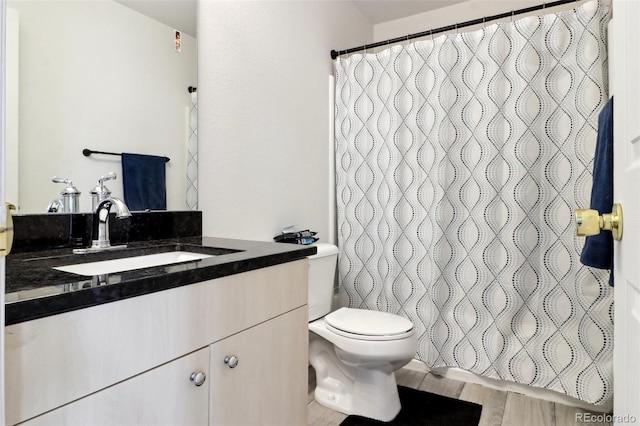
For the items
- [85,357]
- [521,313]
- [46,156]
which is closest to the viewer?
[85,357]

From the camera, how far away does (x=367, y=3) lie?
2.84m

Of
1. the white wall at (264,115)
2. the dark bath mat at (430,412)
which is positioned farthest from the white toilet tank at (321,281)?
the dark bath mat at (430,412)

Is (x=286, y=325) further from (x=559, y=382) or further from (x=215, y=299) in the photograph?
(x=559, y=382)

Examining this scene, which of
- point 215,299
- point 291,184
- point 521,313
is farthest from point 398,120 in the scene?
point 215,299

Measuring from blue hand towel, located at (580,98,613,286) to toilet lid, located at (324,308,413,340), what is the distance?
837mm

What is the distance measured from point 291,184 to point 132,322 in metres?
1.45

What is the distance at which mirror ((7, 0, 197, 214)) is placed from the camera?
117 cm

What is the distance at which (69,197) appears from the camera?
1.28 metres

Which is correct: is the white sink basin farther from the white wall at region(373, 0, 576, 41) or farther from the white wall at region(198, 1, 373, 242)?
the white wall at region(373, 0, 576, 41)

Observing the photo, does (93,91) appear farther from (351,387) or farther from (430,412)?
(430,412)

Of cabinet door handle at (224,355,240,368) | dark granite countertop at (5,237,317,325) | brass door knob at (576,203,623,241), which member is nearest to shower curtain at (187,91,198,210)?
dark granite countertop at (5,237,317,325)

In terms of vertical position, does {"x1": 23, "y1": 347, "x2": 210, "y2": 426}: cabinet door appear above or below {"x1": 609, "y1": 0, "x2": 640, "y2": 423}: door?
below

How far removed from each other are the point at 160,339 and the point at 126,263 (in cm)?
47

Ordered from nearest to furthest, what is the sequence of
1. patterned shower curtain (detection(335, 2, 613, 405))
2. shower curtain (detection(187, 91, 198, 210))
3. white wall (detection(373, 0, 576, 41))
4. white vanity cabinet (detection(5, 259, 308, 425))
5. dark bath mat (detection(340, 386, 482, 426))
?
1. white vanity cabinet (detection(5, 259, 308, 425))
2. shower curtain (detection(187, 91, 198, 210))
3. dark bath mat (detection(340, 386, 482, 426))
4. patterned shower curtain (detection(335, 2, 613, 405))
5. white wall (detection(373, 0, 576, 41))
